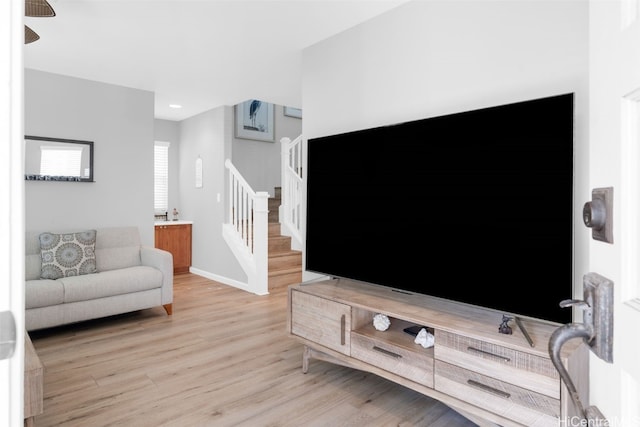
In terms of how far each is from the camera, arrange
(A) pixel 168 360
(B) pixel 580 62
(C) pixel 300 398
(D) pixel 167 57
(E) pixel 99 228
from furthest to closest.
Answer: (E) pixel 99 228
(D) pixel 167 57
(A) pixel 168 360
(C) pixel 300 398
(B) pixel 580 62

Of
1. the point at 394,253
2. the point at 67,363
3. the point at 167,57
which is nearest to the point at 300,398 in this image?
the point at 394,253

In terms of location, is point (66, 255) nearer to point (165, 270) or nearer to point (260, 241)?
point (165, 270)

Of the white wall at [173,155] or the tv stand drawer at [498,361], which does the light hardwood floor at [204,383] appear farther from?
the white wall at [173,155]

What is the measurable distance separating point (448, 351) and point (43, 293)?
325 centimetres

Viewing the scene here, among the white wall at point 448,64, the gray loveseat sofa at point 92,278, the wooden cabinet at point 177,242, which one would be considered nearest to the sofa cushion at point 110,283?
the gray loveseat sofa at point 92,278

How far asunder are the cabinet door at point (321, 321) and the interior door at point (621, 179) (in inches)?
70.6

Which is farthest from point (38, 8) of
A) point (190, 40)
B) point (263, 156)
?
point (263, 156)

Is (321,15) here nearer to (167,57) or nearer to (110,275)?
(167,57)

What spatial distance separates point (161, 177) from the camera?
247 inches

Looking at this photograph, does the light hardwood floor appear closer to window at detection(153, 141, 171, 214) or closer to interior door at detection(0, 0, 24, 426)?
interior door at detection(0, 0, 24, 426)

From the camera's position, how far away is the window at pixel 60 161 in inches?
157

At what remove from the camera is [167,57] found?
3.58 metres

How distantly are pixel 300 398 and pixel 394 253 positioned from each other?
1039 mm

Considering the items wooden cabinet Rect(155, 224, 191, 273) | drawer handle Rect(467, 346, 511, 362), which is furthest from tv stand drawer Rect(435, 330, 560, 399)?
wooden cabinet Rect(155, 224, 191, 273)
